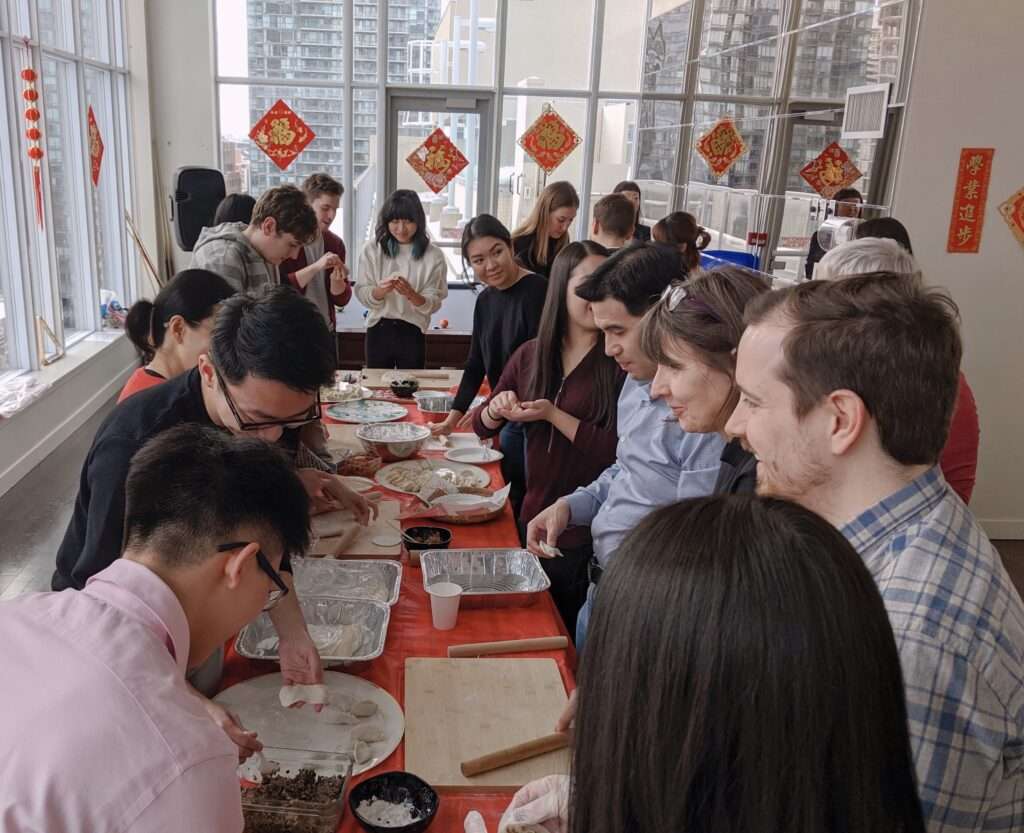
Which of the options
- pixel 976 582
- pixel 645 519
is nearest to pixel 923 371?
pixel 976 582

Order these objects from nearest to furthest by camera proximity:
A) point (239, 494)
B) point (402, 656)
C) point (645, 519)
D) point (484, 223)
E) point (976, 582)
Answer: point (645, 519) → point (976, 582) → point (239, 494) → point (402, 656) → point (484, 223)

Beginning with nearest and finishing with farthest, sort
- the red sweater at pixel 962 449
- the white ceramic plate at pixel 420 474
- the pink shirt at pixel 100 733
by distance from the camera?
1. the pink shirt at pixel 100 733
2. the red sweater at pixel 962 449
3. the white ceramic plate at pixel 420 474

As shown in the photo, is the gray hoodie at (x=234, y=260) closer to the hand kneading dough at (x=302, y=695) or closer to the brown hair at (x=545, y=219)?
the brown hair at (x=545, y=219)

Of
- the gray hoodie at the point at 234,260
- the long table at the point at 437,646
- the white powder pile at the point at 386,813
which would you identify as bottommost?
the long table at the point at 437,646

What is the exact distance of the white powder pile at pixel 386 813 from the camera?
1.25 m

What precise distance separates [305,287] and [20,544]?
185 centimetres

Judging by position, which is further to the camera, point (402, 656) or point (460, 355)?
point (460, 355)

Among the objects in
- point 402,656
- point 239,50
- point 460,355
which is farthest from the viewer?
point 239,50

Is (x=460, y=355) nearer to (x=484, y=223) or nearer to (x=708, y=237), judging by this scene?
(x=708, y=237)

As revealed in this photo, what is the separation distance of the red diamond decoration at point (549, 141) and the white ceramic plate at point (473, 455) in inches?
195

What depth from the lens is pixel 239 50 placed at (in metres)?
7.54

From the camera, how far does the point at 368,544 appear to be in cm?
227

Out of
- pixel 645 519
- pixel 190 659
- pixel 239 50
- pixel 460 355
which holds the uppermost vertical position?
pixel 239 50

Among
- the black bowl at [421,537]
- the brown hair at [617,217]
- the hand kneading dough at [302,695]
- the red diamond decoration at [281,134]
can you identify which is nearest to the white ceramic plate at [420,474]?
the black bowl at [421,537]
